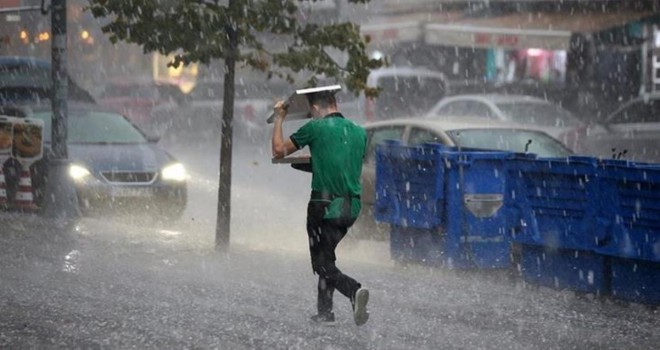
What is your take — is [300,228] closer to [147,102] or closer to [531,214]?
[531,214]

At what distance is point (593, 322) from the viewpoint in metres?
10.4

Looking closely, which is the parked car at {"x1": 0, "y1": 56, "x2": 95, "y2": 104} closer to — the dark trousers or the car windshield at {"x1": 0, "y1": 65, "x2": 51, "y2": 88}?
the car windshield at {"x1": 0, "y1": 65, "x2": 51, "y2": 88}

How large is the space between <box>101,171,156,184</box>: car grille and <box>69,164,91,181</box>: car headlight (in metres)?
0.19

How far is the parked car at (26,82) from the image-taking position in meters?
21.3

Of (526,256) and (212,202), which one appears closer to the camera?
(526,256)

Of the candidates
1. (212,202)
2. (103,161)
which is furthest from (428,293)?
(212,202)

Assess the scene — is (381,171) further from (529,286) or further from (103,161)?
(103,161)

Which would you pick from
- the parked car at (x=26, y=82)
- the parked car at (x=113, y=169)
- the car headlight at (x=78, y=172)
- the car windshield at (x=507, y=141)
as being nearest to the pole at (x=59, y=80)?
the car headlight at (x=78, y=172)

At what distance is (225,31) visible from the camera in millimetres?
13219

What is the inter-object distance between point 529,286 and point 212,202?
8.79 m

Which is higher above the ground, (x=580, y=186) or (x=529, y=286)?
(x=580, y=186)

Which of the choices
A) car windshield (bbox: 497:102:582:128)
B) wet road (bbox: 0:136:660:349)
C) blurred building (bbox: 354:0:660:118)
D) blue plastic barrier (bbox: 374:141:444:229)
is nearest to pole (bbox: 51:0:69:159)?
wet road (bbox: 0:136:660:349)

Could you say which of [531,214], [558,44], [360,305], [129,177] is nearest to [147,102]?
[558,44]

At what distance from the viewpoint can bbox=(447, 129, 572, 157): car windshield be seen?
14.3 metres
